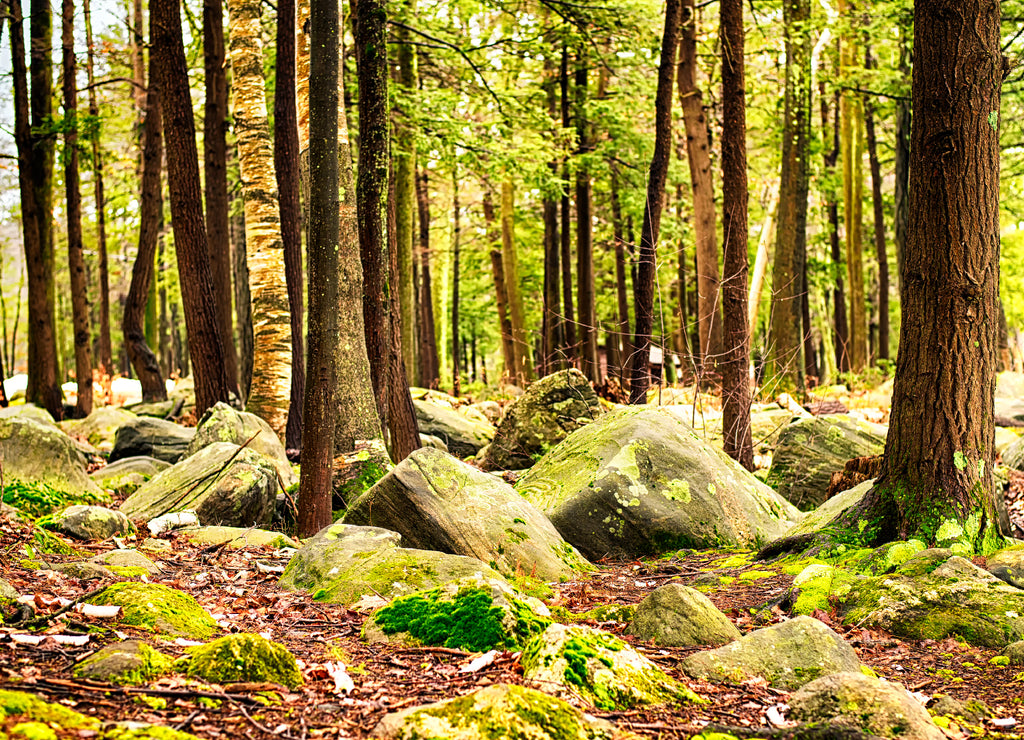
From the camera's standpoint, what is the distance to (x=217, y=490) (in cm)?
768

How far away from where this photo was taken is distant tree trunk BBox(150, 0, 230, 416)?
427 inches

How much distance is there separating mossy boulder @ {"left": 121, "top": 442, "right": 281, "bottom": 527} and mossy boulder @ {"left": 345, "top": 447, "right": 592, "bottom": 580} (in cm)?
194

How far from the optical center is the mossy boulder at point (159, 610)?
3.77m

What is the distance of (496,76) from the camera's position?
21.5 metres

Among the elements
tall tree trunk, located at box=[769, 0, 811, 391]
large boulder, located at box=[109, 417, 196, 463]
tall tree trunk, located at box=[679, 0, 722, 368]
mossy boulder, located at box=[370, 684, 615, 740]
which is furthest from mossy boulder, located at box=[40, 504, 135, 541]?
tall tree trunk, located at box=[769, 0, 811, 391]

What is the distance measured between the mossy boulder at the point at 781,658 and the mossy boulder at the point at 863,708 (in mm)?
432

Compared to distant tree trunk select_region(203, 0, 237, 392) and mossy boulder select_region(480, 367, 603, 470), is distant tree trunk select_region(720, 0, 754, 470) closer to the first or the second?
mossy boulder select_region(480, 367, 603, 470)

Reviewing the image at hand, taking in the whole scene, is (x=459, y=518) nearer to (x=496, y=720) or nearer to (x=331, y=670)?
(x=331, y=670)

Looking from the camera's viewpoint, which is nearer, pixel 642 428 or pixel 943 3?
pixel 943 3

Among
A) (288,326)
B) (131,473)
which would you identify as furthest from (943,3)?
(131,473)

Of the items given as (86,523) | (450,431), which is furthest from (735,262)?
(86,523)

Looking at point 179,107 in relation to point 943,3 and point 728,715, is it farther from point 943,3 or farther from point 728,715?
point 728,715

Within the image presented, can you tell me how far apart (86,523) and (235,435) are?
299 centimetres

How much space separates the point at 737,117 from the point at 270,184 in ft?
20.5
